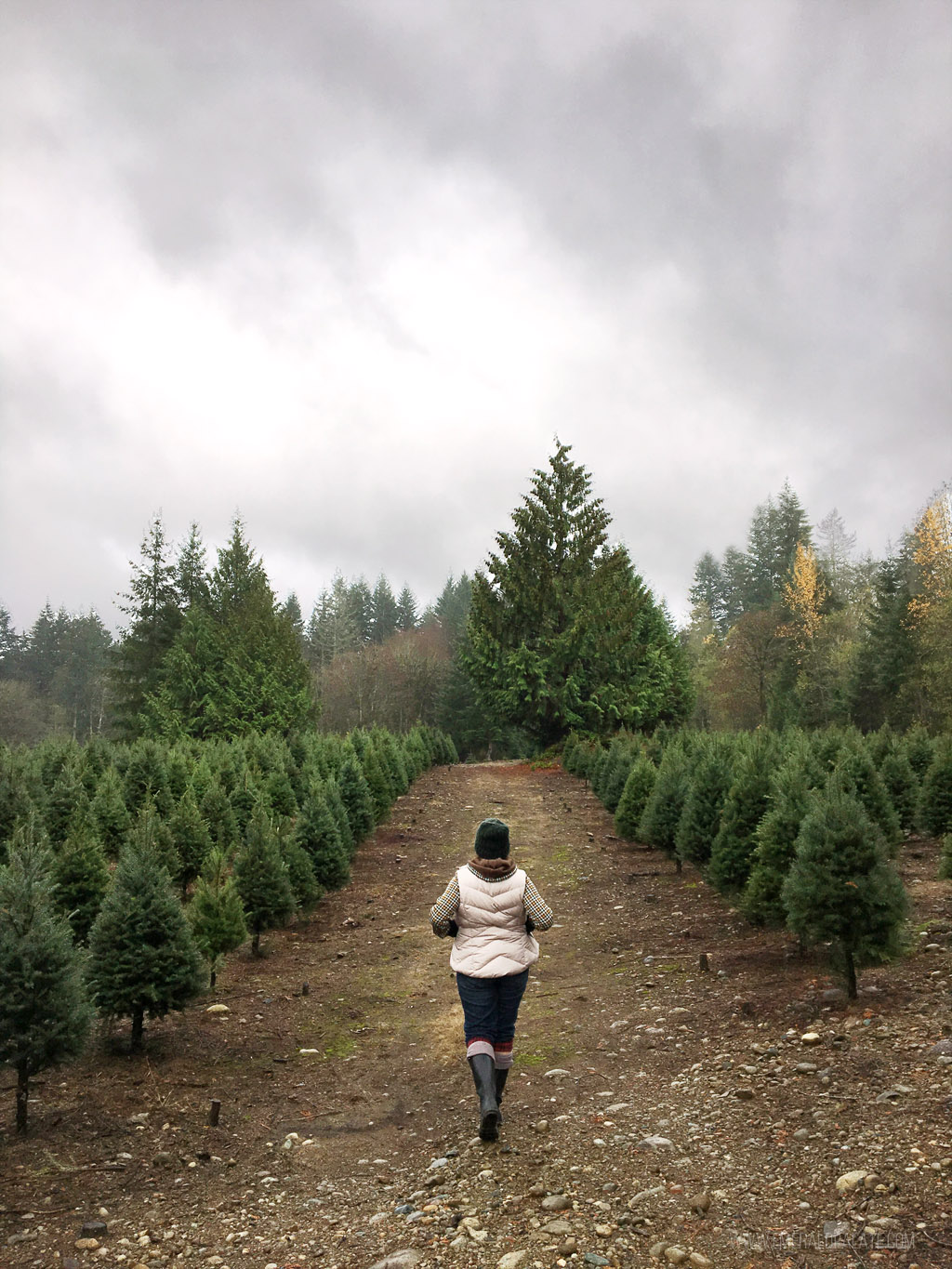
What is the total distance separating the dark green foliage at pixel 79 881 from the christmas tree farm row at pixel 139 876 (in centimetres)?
1

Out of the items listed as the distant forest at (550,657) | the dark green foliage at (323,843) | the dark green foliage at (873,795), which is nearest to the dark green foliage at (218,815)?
the dark green foliage at (323,843)

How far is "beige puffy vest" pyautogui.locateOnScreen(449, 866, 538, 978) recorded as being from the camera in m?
4.83

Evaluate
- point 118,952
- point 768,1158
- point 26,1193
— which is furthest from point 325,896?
point 768,1158

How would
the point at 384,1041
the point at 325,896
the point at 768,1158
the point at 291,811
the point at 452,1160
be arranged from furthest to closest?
the point at 291,811
the point at 325,896
the point at 384,1041
the point at 452,1160
the point at 768,1158

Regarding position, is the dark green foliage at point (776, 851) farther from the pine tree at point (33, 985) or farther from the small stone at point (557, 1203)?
the pine tree at point (33, 985)

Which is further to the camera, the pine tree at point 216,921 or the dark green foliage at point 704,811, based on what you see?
the dark green foliage at point 704,811

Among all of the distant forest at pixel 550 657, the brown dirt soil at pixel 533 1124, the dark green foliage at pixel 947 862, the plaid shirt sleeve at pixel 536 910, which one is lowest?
the brown dirt soil at pixel 533 1124

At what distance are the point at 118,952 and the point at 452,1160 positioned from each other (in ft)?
9.37

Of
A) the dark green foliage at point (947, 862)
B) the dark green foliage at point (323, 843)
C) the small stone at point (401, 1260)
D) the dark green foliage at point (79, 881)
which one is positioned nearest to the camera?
the small stone at point (401, 1260)

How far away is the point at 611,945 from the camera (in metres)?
8.95

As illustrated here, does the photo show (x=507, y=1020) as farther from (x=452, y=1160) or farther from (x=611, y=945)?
(x=611, y=945)

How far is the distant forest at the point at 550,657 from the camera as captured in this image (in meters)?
32.0

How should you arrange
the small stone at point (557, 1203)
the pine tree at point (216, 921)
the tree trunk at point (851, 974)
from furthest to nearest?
the pine tree at point (216, 921) → the tree trunk at point (851, 974) → the small stone at point (557, 1203)

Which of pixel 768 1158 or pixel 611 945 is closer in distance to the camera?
pixel 768 1158
